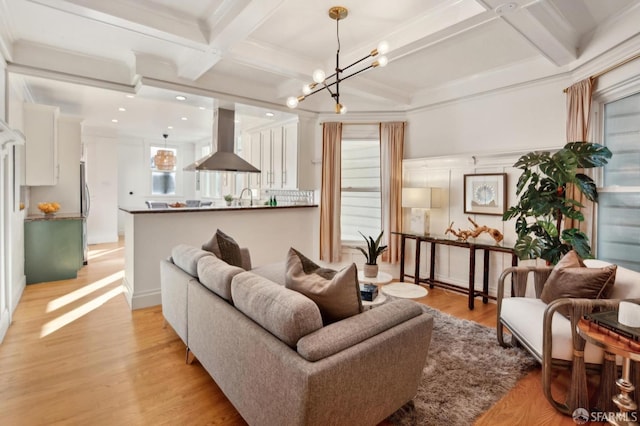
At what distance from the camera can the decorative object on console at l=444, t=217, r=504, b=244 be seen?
12.7 feet

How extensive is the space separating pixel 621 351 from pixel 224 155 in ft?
14.8

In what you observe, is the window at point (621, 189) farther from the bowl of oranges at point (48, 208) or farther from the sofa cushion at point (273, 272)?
the bowl of oranges at point (48, 208)

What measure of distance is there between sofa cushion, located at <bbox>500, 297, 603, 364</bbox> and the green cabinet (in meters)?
5.55

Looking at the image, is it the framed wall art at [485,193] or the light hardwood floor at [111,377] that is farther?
the framed wall art at [485,193]

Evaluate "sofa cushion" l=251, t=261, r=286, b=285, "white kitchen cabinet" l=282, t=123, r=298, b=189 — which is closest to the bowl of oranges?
"white kitchen cabinet" l=282, t=123, r=298, b=189

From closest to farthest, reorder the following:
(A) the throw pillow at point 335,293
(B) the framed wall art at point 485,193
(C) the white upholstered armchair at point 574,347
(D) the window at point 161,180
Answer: (A) the throw pillow at point 335,293
(C) the white upholstered armchair at point 574,347
(B) the framed wall art at point 485,193
(D) the window at point 161,180

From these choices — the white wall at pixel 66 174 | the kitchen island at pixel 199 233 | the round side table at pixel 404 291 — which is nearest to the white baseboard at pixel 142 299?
the kitchen island at pixel 199 233

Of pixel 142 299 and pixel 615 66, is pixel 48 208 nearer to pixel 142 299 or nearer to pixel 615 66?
pixel 142 299

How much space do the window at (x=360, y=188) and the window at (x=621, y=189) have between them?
271 centimetres

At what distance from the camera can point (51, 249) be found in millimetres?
4652

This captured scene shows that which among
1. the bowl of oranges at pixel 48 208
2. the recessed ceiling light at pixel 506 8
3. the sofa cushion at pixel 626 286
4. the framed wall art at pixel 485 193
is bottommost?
the sofa cushion at pixel 626 286

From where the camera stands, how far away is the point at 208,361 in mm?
2100

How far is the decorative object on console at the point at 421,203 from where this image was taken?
14.5 ft

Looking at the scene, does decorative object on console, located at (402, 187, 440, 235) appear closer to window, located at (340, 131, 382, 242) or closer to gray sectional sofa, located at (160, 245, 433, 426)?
window, located at (340, 131, 382, 242)
